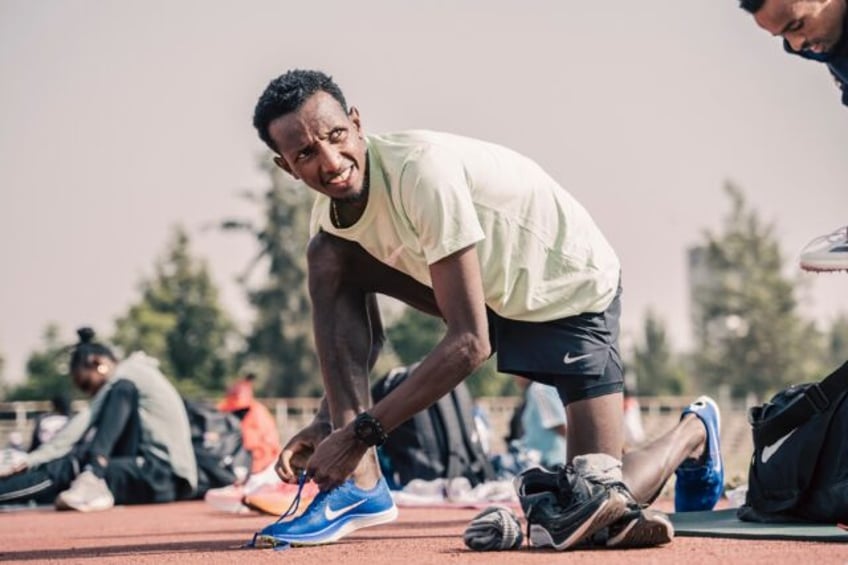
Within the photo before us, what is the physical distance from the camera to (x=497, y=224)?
4.86 metres

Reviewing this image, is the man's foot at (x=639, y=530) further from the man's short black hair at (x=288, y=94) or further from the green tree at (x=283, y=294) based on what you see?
the green tree at (x=283, y=294)

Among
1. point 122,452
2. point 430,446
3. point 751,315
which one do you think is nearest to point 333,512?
point 430,446

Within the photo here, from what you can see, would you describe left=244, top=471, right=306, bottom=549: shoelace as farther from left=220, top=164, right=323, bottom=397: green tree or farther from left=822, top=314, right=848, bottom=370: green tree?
left=822, top=314, right=848, bottom=370: green tree

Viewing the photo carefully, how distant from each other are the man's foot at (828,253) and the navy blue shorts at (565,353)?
924 mm

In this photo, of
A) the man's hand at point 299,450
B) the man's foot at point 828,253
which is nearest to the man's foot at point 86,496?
the man's hand at point 299,450

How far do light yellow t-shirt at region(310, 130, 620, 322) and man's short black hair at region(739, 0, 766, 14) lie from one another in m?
1.13

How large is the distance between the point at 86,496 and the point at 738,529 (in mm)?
6618

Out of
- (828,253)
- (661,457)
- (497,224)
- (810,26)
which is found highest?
(810,26)

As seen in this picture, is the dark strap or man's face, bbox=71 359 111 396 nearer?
the dark strap

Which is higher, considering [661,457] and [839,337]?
[661,457]

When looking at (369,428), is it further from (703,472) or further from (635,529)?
(703,472)

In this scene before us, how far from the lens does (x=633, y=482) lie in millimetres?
5027

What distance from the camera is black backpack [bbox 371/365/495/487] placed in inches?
389

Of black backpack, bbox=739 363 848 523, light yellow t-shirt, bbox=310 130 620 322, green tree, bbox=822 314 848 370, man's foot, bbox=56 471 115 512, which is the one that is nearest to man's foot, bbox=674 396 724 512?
black backpack, bbox=739 363 848 523
